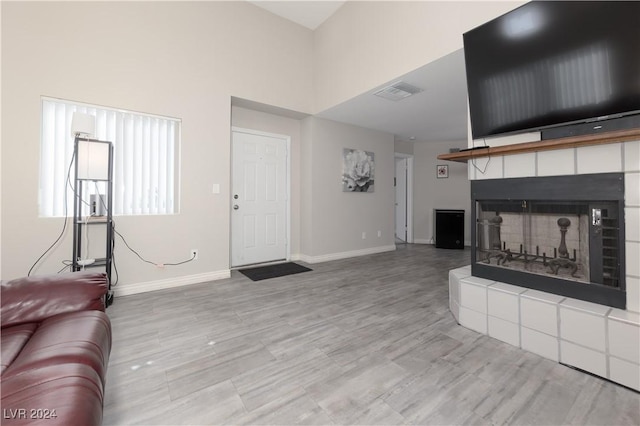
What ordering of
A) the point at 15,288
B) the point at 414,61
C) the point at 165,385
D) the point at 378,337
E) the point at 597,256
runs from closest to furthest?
the point at 15,288 < the point at 165,385 < the point at 597,256 < the point at 378,337 < the point at 414,61

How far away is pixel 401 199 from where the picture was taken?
6781 millimetres

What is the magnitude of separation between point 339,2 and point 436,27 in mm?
1857

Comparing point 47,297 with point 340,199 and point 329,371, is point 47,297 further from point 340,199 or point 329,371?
point 340,199

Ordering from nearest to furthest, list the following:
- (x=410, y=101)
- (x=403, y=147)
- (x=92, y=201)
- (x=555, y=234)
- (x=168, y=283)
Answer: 1. (x=555, y=234)
2. (x=92, y=201)
3. (x=168, y=283)
4. (x=410, y=101)
5. (x=403, y=147)

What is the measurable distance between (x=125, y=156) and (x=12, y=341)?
2471mm

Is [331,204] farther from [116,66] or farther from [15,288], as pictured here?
[15,288]

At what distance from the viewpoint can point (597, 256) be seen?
170 cm

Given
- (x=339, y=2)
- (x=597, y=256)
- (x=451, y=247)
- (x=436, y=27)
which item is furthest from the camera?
(x=451, y=247)

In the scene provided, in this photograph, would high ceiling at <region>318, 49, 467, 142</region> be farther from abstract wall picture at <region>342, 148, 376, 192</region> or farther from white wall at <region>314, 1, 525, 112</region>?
abstract wall picture at <region>342, 148, 376, 192</region>

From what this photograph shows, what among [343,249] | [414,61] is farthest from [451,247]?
[414,61]

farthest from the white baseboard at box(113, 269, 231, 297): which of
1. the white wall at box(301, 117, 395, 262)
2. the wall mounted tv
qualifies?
the wall mounted tv

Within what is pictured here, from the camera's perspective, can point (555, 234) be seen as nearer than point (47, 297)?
No

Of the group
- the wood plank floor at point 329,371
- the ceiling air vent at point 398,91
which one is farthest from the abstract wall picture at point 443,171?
the wood plank floor at point 329,371

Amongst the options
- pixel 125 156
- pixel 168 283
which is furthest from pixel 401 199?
pixel 125 156
